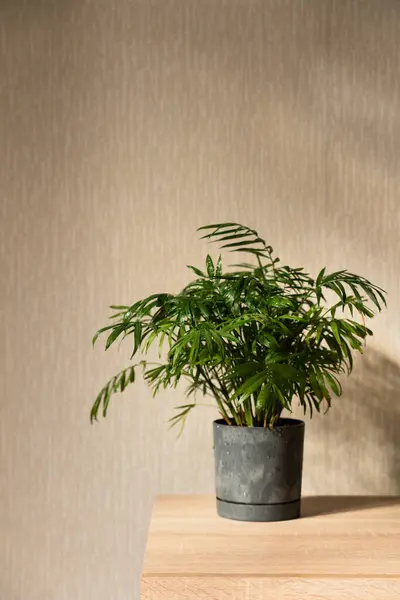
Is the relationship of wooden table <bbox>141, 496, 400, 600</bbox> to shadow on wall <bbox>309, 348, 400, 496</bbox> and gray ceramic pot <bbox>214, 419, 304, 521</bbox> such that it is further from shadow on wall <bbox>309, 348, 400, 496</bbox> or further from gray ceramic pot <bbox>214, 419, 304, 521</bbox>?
shadow on wall <bbox>309, 348, 400, 496</bbox>

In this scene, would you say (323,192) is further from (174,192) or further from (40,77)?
(40,77)

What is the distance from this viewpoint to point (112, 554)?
1.74m

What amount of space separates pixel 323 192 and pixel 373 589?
35.3 inches

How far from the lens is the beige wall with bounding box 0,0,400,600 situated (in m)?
1.75

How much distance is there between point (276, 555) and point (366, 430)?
570 millimetres

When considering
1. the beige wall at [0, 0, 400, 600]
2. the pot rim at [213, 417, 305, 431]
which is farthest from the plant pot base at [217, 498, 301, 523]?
the beige wall at [0, 0, 400, 600]

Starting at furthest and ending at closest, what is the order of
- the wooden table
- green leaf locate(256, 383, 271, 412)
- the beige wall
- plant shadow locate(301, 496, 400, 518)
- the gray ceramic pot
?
the beige wall, plant shadow locate(301, 496, 400, 518), the gray ceramic pot, green leaf locate(256, 383, 271, 412), the wooden table

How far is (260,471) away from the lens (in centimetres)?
143

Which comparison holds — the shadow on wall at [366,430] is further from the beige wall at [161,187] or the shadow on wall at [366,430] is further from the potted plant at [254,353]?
the potted plant at [254,353]

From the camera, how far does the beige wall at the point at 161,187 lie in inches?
68.9

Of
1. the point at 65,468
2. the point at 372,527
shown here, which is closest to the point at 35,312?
the point at 65,468

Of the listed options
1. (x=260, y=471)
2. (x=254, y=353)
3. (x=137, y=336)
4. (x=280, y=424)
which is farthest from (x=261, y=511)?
(x=137, y=336)

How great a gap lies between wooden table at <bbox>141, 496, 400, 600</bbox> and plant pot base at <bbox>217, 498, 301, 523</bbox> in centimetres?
1

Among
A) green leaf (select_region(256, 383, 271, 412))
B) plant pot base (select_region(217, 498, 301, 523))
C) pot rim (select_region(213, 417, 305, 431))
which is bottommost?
plant pot base (select_region(217, 498, 301, 523))
